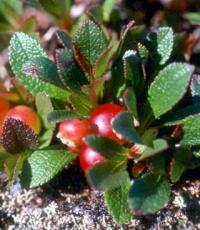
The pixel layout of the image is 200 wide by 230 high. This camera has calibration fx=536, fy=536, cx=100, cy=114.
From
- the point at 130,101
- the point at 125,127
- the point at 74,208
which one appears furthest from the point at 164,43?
the point at 74,208

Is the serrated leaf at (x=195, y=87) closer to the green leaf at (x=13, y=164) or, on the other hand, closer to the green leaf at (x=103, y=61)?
the green leaf at (x=103, y=61)

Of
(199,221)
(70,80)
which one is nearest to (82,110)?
(70,80)

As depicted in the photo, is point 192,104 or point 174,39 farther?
point 174,39

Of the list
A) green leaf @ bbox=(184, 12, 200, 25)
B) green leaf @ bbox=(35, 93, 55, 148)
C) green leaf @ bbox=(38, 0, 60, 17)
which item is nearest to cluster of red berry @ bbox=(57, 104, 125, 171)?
green leaf @ bbox=(35, 93, 55, 148)

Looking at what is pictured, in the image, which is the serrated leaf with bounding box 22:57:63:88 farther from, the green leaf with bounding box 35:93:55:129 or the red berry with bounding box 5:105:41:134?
the red berry with bounding box 5:105:41:134

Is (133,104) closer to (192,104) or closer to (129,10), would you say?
(192,104)

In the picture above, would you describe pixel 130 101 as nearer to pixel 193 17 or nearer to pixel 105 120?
pixel 105 120

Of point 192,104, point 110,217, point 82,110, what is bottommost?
point 110,217
